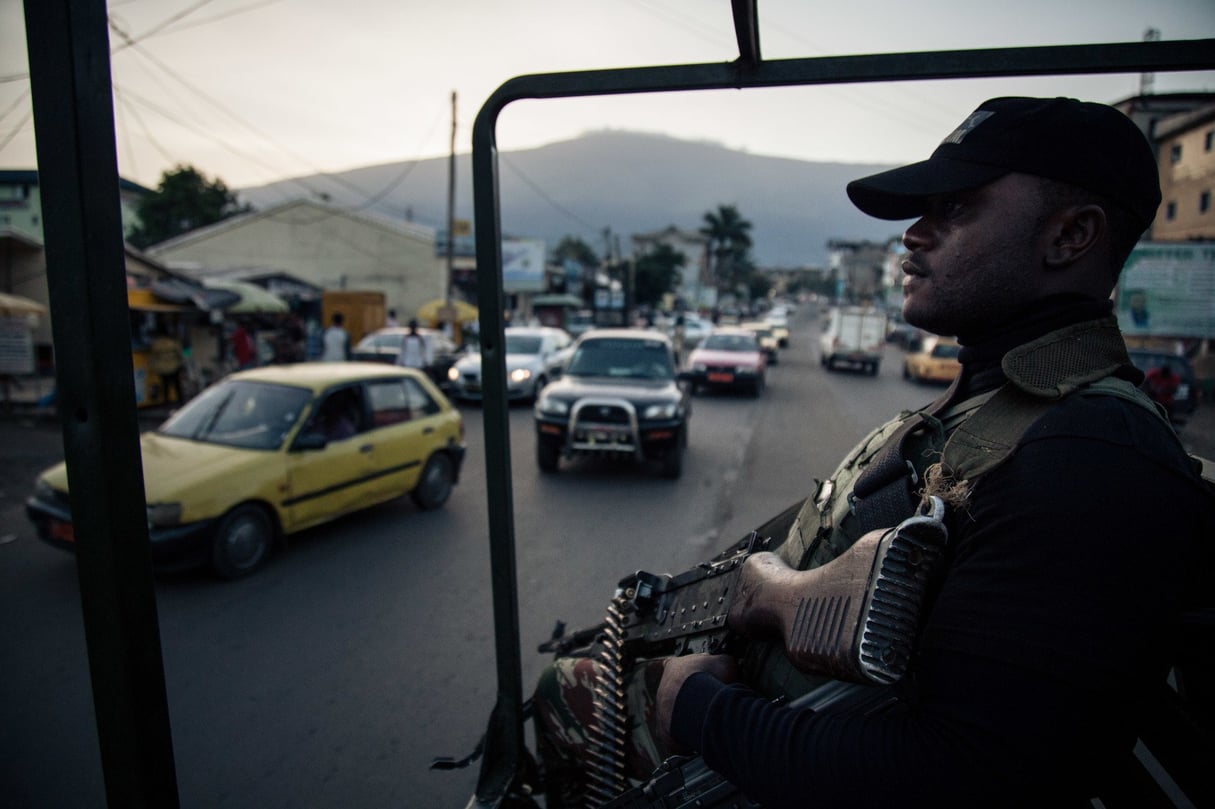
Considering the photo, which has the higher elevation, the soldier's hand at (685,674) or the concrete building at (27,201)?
the concrete building at (27,201)

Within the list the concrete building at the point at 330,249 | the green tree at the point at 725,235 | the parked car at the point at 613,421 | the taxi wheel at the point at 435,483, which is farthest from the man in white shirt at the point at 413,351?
the green tree at the point at 725,235

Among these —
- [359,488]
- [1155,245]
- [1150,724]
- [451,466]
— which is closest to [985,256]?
[1150,724]

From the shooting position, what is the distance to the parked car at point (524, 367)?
47.2 feet

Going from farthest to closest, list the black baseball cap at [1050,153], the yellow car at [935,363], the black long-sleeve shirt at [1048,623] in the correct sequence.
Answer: the yellow car at [935,363], the black baseball cap at [1050,153], the black long-sleeve shirt at [1048,623]

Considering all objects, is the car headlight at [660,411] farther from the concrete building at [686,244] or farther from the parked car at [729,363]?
the concrete building at [686,244]

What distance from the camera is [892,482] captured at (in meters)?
1.20

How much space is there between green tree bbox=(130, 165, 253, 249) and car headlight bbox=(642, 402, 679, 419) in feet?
135

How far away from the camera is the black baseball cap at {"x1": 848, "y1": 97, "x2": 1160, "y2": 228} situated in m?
1.07

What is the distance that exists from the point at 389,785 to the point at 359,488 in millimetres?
3674

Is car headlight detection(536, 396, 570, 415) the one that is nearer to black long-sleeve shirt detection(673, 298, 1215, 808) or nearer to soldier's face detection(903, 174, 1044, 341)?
soldier's face detection(903, 174, 1044, 341)

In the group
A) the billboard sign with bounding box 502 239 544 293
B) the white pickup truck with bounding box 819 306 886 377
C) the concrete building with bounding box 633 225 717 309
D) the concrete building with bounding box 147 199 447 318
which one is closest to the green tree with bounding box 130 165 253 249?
the concrete building with bounding box 147 199 447 318

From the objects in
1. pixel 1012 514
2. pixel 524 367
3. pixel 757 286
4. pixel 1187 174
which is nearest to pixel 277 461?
pixel 1012 514

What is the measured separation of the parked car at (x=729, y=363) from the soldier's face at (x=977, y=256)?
1464cm

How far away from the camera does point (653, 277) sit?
185 feet
